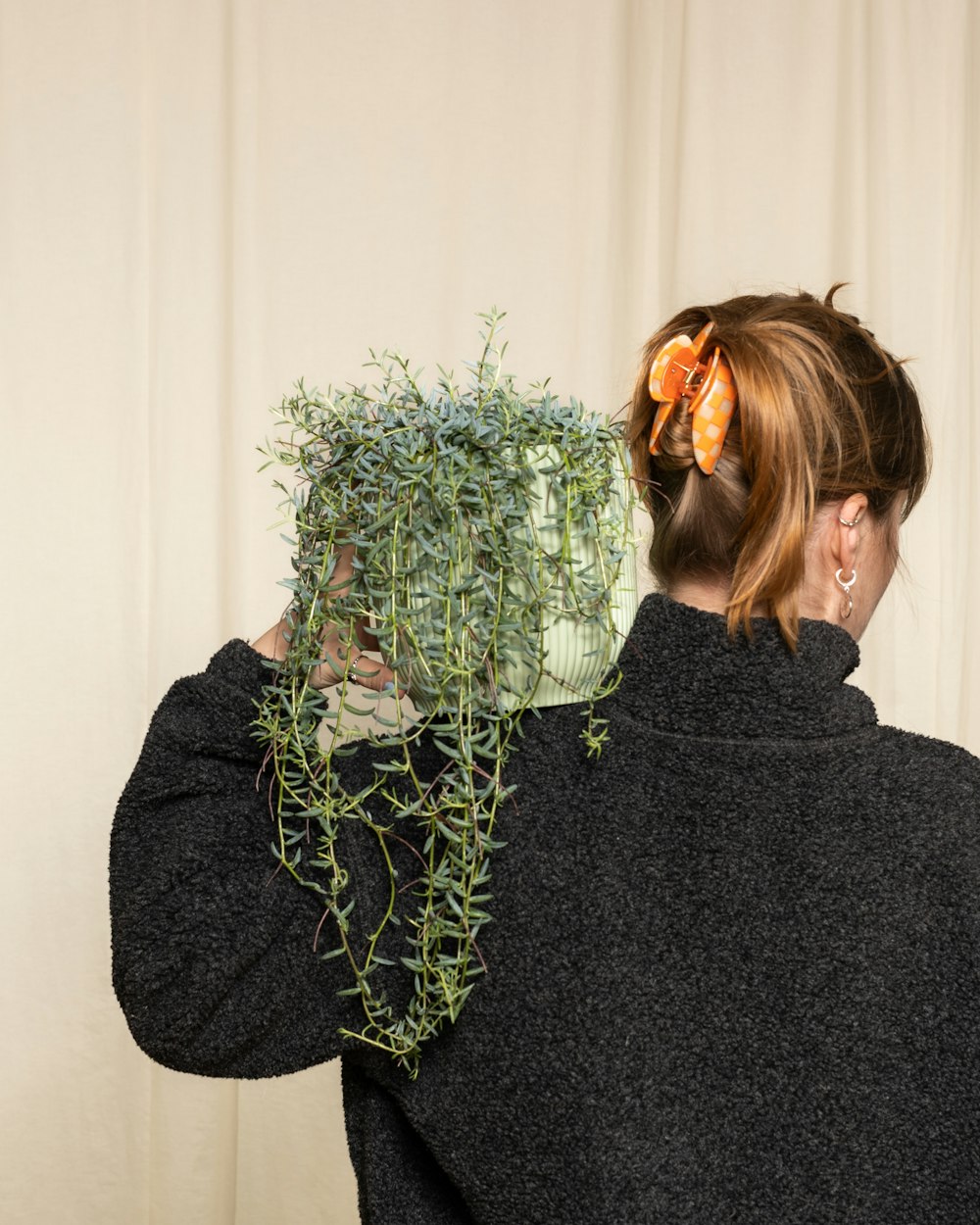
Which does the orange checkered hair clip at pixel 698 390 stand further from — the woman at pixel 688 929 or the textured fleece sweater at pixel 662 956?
the textured fleece sweater at pixel 662 956

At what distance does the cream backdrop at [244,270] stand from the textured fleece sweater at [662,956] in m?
0.90

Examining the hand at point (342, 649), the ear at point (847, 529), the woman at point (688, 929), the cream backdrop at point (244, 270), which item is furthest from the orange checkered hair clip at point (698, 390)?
the cream backdrop at point (244, 270)

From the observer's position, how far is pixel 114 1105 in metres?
1.76

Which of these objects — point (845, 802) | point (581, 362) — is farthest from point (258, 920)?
point (581, 362)

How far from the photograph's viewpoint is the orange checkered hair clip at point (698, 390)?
862mm

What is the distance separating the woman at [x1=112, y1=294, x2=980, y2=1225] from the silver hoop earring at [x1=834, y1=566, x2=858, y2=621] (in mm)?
61

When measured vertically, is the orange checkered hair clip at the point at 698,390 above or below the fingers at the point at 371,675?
above

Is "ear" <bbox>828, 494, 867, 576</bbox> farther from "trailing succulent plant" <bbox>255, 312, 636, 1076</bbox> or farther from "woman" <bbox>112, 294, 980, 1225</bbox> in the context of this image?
"trailing succulent plant" <bbox>255, 312, 636, 1076</bbox>

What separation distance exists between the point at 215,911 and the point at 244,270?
1.09 metres

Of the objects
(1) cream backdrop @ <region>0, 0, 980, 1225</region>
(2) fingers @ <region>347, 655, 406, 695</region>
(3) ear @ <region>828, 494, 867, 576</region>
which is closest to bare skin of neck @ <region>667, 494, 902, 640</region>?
(3) ear @ <region>828, 494, 867, 576</region>

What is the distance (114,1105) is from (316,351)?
1.06 meters

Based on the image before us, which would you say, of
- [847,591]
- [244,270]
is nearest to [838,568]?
[847,591]

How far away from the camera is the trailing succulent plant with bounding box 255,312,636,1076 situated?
74 cm

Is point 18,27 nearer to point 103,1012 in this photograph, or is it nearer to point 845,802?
point 103,1012
